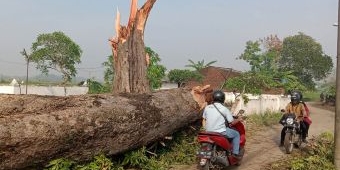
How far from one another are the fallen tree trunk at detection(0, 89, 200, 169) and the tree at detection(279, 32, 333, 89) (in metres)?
60.5

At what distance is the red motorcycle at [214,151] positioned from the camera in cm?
698

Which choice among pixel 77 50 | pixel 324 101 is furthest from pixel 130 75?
pixel 324 101

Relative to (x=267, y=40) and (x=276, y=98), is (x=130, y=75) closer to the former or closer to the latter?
(x=276, y=98)

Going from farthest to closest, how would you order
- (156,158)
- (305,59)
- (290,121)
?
(305,59) < (290,121) < (156,158)

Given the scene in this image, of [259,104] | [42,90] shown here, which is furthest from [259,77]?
[42,90]

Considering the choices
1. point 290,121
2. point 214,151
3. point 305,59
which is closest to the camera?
point 214,151

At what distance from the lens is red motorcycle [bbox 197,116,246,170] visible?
6.98 m

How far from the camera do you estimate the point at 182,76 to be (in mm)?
44562

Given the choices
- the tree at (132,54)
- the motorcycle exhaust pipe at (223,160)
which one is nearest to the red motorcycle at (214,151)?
the motorcycle exhaust pipe at (223,160)

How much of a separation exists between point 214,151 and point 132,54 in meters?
5.25

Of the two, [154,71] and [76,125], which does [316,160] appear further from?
[154,71]

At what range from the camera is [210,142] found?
706cm

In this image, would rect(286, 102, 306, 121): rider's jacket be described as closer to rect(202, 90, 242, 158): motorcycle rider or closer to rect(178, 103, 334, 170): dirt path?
rect(178, 103, 334, 170): dirt path

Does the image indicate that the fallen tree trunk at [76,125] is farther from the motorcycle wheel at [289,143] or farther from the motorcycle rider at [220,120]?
the motorcycle wheel at [289,143]
